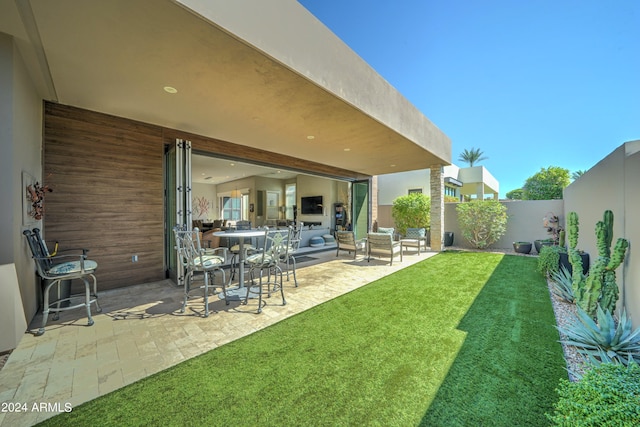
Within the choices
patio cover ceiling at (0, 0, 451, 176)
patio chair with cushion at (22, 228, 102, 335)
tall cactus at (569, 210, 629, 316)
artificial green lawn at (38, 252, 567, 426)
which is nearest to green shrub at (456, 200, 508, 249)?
patio cover ceiling at (0, 0, 451, 176)

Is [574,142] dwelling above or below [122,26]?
above

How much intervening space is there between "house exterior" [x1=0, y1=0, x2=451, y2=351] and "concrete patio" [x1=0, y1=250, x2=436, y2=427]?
435mm

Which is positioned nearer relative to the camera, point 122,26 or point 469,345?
point 122,26

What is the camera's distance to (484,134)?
69.9ft

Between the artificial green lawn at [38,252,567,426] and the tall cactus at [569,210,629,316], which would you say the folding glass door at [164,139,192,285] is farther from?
the tall cactus at [569,210,629,316]

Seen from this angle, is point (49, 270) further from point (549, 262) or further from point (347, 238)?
point (549, 262)

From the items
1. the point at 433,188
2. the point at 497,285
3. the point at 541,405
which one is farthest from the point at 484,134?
the point at 541,405

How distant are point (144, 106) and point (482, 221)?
10.1 meters

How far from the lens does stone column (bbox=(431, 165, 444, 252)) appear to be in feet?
27.8

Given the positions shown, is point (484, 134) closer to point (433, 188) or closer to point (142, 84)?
point (433, 188)

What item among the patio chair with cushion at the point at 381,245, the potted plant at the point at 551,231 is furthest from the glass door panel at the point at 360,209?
the potted plant at the point at 551,231

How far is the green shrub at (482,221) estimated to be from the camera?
843cm

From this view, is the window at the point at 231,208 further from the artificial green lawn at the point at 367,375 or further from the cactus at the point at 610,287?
the cactus at the point at 610,287

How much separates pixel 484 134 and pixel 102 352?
87.7 feet
